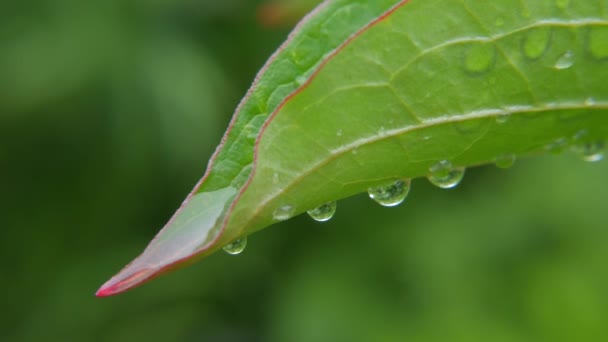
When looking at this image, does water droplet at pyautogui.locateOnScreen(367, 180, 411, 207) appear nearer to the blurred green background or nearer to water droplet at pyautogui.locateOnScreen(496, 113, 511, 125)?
water droplet at pyautogui.locateOnScreen(496, 113, 511, 125)

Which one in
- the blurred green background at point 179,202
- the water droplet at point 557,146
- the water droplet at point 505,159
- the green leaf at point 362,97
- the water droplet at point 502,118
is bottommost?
the blurred green background at point 179,202

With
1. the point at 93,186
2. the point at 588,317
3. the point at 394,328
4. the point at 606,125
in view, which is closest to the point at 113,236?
the point at 93,186

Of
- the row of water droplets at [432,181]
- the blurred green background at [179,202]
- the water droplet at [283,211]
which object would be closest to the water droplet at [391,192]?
the row of water droplets at [432,181]

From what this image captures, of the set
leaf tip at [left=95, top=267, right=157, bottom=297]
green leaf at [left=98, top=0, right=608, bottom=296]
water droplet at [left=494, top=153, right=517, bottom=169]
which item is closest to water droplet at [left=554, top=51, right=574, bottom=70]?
green leaf at [left=98, top=0, right=608, bottom=296]

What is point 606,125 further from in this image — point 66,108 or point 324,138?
point 66,108

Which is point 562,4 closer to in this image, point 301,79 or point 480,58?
point 480,58

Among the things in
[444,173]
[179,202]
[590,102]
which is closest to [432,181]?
[444,173]

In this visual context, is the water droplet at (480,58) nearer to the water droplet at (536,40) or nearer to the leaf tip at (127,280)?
the water droplet at (536,40)
